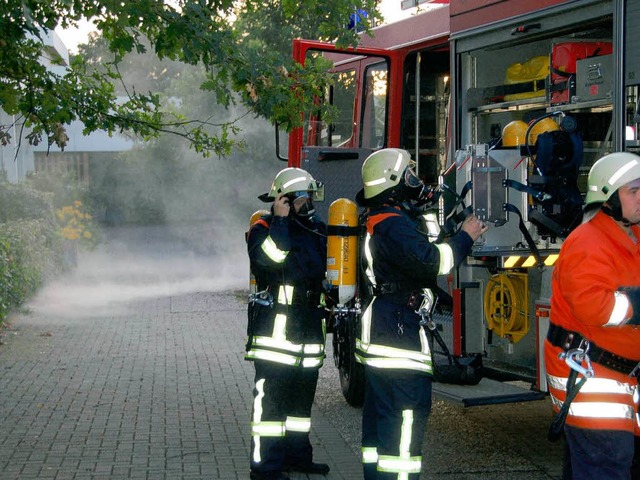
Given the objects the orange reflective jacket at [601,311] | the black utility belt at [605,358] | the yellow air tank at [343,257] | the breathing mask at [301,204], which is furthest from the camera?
the breathing mask at [301,204]

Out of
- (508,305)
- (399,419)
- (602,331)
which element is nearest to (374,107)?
(508,305)

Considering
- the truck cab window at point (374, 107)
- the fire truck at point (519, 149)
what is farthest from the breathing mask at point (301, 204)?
the truck cab window at point (374, 107)

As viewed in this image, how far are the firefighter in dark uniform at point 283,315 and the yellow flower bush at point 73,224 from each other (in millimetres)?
14908

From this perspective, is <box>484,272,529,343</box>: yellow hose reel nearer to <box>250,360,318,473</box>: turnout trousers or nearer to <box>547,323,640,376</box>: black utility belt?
<box>250,360,318,473</box>: turnout trousers

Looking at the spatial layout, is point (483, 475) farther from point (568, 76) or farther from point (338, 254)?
point (568, 76)

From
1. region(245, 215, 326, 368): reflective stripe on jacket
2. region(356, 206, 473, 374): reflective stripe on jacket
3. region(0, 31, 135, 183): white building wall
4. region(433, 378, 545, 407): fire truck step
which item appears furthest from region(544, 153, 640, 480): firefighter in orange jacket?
region(0, 31, 135, 183): white building wall

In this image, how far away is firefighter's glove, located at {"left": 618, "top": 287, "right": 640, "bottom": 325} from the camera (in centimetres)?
377

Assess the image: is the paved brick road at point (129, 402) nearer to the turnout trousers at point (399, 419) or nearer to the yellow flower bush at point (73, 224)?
the turnout trousers at point (399, 419)

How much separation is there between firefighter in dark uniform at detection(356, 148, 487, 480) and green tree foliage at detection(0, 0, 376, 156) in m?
2.27

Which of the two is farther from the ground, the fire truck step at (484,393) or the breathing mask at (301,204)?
the breathing mask at (301,204)

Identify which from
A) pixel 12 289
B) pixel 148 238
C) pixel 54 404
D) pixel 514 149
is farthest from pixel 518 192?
pixel 148 238

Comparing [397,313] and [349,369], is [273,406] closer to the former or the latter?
[397,313]

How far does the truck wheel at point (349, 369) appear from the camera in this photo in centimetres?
769

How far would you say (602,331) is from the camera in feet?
12.8
